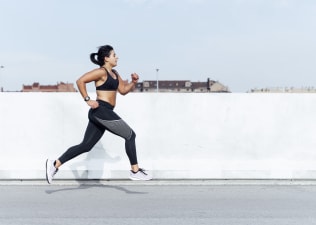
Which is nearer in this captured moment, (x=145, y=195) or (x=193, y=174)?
(x=145, y=195)

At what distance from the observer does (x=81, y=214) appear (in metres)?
4.99

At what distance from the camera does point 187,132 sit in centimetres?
735

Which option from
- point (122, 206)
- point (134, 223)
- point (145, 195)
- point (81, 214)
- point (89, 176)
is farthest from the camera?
point (89, 176)

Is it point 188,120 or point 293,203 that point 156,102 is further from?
point 293,203

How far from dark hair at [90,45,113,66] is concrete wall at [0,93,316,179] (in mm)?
1066

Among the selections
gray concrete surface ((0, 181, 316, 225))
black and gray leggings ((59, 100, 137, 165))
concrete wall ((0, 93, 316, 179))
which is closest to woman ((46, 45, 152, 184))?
black and gray leggings ((59, 100, 137, 165))

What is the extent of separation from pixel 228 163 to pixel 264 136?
0.68 m

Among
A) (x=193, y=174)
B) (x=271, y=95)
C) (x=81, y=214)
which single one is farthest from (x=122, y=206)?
(x=271, y=95)

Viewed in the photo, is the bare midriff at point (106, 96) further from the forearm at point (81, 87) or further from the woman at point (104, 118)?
the forearm at point (81, 87)

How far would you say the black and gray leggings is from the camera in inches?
231

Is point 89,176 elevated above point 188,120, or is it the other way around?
point 188,120

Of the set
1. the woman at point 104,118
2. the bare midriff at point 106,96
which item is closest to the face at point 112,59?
the woman at point 104,118

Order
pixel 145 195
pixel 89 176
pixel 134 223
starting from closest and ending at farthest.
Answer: pixel 134 223
pixel 145 195
pixel 89 176

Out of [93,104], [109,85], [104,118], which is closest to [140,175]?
[104,118]
